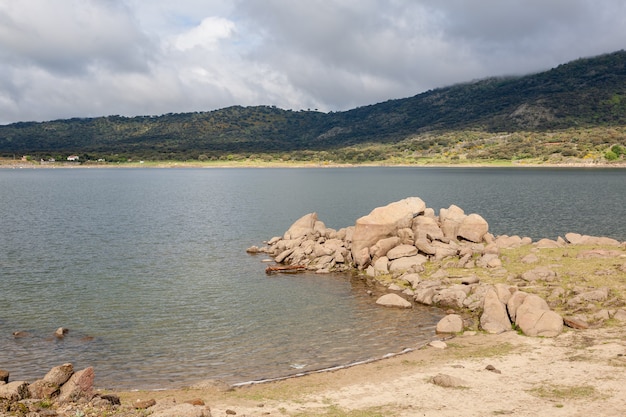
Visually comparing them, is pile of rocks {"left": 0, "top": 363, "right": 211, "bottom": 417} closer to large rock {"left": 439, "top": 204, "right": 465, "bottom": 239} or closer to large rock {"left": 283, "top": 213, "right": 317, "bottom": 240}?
large rock {"left": 439, "top": 204, "right": 465, "bottom": 239}

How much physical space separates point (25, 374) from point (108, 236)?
128 ft

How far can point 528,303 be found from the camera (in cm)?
2697

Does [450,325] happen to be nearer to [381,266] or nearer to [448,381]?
[448,381]

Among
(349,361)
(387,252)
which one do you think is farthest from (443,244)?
(349,361)

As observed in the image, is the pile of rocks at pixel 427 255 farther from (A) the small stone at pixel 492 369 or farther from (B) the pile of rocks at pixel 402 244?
(A) the small stone at pixel 492 369

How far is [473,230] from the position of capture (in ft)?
141

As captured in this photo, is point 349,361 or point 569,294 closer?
point 349,361

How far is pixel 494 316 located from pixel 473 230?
1654cm

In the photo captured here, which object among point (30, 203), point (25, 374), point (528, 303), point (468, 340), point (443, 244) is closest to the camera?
point (25, 374)

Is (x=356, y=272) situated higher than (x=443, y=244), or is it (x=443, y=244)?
(x=443, y=244)

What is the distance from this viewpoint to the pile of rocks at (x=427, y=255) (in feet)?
91.1

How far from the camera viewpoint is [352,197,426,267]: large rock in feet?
139

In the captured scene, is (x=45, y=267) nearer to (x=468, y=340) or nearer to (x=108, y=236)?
(x=108, y=236)

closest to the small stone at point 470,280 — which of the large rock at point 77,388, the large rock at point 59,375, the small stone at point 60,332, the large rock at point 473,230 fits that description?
the large rock at point 473,230
